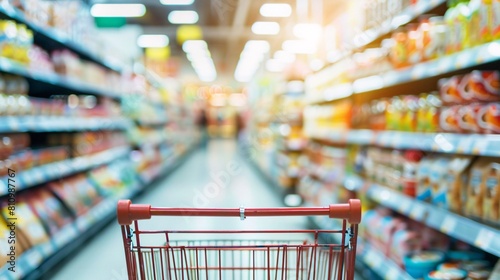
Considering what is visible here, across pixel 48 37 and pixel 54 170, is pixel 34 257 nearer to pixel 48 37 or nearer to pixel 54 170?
pixel 54 170

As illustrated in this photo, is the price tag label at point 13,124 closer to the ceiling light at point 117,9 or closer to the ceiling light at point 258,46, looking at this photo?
Result: the ceiling light at point 117,9

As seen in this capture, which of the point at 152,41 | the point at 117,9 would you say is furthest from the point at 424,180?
the point at 152,41

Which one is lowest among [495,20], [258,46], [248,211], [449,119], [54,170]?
[54,170]

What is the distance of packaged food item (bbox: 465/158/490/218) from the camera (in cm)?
184

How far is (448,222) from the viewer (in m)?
1.93

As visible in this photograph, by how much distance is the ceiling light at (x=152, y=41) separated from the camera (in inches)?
534

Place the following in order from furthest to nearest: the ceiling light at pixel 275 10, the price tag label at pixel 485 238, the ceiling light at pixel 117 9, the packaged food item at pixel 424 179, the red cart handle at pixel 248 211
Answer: the ceiling light at pixel 117 9
the ceiling light at pixel 275 10
the packaged food item at pixel 424 179
the price tag label at pixel 485 238
the red cart handle at pixel 248 211

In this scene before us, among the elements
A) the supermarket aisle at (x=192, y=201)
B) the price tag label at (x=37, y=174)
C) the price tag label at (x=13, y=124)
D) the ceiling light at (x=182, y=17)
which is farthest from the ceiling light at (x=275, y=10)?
the price tag label at (x=13, y=124)

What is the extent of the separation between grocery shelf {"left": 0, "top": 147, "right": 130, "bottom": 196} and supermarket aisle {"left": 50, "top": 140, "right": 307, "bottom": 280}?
69 centimetres

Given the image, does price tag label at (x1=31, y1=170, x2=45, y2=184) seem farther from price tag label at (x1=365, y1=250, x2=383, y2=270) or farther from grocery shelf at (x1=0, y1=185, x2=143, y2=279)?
price tag label at (x1=365, y1=250, x2=383, y2=270)

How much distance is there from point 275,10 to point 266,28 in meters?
2.36

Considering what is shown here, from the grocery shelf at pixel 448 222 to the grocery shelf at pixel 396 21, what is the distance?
1.00m

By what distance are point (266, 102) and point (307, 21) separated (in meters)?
3.19

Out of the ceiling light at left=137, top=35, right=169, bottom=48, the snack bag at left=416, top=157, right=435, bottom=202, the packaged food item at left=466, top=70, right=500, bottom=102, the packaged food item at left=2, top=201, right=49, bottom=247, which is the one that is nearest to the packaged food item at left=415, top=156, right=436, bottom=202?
the snack bag at left=416, top=157, right=435, bottom=202
